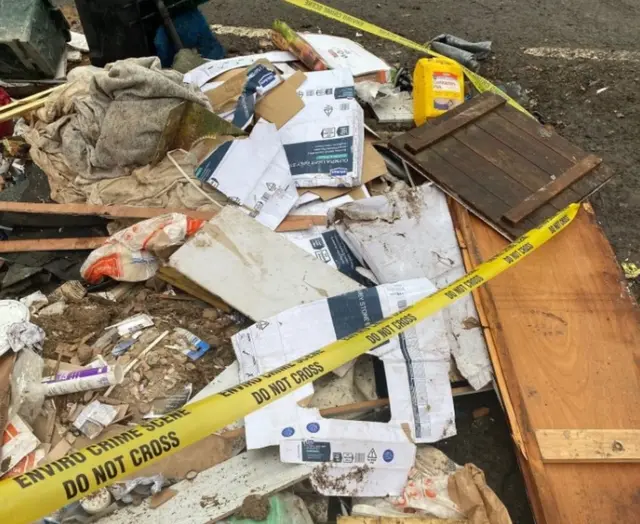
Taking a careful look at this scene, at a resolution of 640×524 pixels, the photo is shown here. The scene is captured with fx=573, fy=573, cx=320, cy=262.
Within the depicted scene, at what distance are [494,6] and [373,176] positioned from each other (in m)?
3.36

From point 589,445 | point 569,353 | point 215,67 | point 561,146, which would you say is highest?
point 215,67

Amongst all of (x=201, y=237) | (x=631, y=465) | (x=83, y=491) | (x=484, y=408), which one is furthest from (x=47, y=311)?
(x=631, y=465)

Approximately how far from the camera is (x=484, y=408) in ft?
9.61

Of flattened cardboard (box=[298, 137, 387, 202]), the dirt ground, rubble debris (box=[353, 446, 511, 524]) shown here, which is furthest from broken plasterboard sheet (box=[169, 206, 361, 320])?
the dirt ground

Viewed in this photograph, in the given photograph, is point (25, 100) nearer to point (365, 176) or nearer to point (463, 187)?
point (365, 176)

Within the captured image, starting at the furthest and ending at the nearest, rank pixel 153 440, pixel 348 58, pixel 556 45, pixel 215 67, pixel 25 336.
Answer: pixel 556 45 → pixel 348 58 → pixel 215 67 → pixel 25 336 → pixel 153 440

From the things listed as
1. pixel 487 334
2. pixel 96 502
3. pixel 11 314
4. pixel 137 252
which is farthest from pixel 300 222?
pixel 96 502

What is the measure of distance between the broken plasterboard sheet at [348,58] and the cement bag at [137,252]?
203 cm

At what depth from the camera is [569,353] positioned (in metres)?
2.87

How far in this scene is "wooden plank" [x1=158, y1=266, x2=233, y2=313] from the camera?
3.02 m

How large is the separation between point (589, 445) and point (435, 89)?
2.63m

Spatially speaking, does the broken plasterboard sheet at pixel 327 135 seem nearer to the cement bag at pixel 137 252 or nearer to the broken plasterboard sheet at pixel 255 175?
the broken plasterboard sheet at pixel 255 175

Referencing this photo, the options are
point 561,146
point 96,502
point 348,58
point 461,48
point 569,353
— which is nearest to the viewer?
point 96,502

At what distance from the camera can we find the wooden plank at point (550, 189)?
11.0 feet
